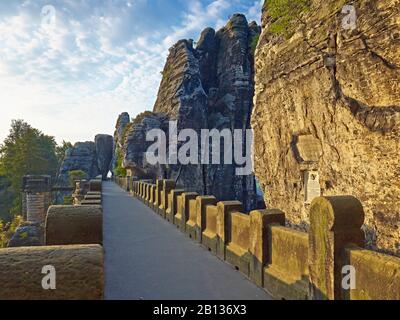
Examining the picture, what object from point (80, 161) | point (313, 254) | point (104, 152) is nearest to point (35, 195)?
point (313, 254)

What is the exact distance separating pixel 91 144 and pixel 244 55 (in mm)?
44248

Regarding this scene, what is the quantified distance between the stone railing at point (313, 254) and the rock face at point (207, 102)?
38.0m

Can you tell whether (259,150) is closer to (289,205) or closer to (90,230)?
(289,205)

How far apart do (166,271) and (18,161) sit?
2529 inches

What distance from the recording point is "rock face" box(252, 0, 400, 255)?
1287cm

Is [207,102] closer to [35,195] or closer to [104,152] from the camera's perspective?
[35,195]

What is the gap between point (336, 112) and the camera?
633 inches

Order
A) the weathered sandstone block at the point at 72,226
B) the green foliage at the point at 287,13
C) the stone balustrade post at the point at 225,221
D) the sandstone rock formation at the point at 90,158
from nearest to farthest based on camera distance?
the weathered sandstone block at the point at 72,226, the stone balustrade post at the point at 225,221, the green foliage at the point at 287,13, the sandstone rock formation at the point at 90,158

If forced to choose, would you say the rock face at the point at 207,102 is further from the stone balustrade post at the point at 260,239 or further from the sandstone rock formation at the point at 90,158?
the stone balustrade post at the point at 260,239

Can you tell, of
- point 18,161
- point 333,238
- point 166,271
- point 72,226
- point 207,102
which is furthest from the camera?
point 18,161

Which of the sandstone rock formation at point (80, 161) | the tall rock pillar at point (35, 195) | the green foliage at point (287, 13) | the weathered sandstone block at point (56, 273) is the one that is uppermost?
the green foliage at point (287, 13)

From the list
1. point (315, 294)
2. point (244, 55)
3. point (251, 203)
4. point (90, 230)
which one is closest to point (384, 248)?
point (315, 294)

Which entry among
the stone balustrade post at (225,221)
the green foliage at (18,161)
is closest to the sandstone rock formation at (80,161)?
the green foliage at (18,161)

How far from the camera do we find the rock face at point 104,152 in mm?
76938
